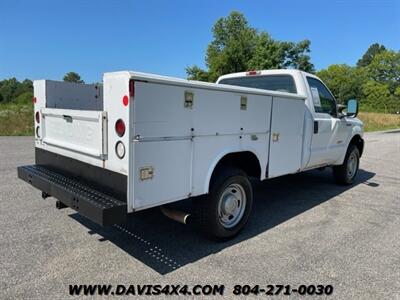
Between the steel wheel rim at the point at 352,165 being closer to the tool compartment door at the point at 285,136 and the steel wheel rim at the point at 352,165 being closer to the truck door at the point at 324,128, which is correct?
the truck door at the point at 324,128

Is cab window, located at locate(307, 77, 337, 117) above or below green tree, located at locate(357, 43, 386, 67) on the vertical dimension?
below

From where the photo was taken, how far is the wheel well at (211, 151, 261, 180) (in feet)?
13.7

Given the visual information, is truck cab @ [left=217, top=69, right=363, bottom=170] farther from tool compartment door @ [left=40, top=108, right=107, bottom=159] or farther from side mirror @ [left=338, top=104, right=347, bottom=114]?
tool compartment door @ [left=40, top=108, right=107, bottom=159]

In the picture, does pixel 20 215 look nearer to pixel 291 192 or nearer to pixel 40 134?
pixel 40 134

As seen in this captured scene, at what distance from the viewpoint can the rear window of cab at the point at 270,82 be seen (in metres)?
5.58

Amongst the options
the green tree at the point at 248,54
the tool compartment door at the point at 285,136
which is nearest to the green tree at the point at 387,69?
the green tree at the point at 248,54

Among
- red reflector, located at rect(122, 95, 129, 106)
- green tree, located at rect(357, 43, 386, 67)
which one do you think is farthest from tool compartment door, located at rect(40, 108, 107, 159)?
green tree, located at rect(357, 43, 386, 67)

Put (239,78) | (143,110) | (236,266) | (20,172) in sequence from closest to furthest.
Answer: (143,110)
(236,266)
(20,172)
(239,78)

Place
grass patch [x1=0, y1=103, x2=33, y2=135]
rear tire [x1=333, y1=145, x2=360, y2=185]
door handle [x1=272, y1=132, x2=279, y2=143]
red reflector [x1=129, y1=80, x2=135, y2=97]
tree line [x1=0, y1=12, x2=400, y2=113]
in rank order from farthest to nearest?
tree line [x1=0, y1=12, x2=400, y2=113] → grass patch [x1=0, y1=103, x2=33, y2=135] → rear tire [x1=333, y1=145, x2=360, y2=185] → door handle [x1=272, y1=132, x2=279, y2=143] → red reflector [x1=129, y1=80, x2=135, y2=97]

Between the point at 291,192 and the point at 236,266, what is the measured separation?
3.45 metres

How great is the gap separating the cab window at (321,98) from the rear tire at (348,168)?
4.28 ft

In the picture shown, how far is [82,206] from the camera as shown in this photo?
10.3 ft

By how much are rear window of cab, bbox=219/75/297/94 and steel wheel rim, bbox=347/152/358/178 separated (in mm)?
2589

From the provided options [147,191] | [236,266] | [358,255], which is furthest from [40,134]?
[358,255]
